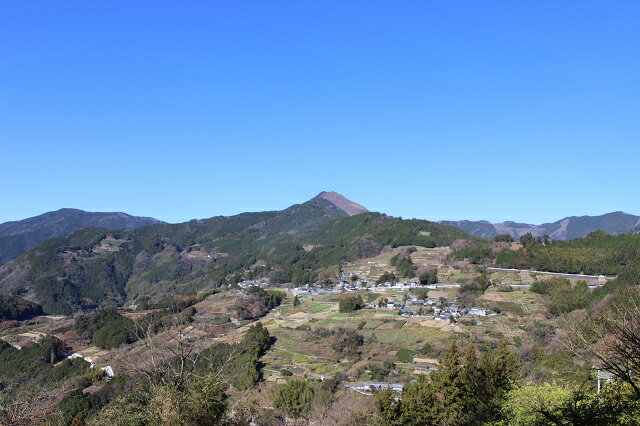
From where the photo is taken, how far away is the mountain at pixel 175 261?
11954 cm

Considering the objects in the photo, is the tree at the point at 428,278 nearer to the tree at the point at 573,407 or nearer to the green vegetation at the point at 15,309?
the tree at the point at 573,407

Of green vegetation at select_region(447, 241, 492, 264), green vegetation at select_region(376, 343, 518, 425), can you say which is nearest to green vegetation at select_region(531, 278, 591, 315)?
green vegetation at select_region(447, 241, 492, 264)

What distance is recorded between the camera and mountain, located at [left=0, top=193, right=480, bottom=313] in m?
120

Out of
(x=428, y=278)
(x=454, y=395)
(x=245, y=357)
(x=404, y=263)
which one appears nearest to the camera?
(x=454, y=395)

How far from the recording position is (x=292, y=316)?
6988cm

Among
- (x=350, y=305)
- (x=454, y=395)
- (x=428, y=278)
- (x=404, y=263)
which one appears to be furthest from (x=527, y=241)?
(x=454, y=395)

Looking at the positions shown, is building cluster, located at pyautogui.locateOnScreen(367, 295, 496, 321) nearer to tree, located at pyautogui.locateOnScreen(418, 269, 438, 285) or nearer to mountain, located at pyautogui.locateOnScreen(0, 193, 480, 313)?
tree, located at pyautogui.locateOnScreen(418, 269, 438, 285)

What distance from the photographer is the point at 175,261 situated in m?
174

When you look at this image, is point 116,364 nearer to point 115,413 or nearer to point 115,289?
point 115,413

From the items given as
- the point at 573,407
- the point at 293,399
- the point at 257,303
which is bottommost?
the point at 293,399

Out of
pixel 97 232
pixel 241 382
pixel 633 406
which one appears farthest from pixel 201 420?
pixel 97 232

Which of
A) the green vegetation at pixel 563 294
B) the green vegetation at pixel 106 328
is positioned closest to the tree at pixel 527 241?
the green vegetation at pixel 563 294

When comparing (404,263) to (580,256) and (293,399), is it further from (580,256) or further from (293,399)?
(293,399)

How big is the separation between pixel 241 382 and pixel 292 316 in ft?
93.5
